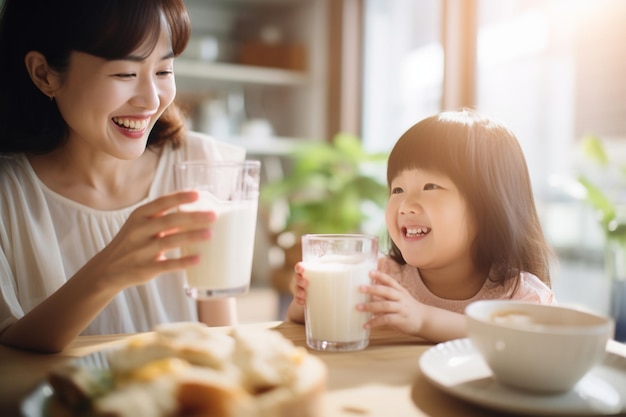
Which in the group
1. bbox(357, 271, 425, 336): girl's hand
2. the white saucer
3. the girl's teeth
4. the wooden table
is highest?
the girl's teeth

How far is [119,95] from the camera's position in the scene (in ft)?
3.86

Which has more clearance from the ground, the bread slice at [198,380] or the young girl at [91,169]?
the young girl at [91,169]

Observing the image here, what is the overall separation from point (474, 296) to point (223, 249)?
58cm

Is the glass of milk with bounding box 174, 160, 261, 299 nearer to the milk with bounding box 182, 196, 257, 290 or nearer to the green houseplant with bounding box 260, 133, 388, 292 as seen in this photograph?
the milk with bounding box 182, 196, 257, 290

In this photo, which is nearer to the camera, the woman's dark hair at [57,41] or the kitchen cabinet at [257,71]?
the woman's dark hair at [57,41]

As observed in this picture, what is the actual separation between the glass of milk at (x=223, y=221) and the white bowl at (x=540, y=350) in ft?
1.13

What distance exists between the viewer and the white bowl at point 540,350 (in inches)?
25.6

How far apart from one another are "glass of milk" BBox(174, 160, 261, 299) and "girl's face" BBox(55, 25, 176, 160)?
1.30 feet

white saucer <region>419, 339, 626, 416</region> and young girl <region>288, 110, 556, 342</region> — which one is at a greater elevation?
young girl <region>288, 110, 556, 342</region>

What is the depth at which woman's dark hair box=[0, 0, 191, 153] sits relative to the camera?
1.15 meters

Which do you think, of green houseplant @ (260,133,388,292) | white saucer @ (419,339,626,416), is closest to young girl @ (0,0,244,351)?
white saucer @ (419,339,626,416)

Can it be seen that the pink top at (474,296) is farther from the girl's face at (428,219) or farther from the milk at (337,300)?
the milk at (337,300)

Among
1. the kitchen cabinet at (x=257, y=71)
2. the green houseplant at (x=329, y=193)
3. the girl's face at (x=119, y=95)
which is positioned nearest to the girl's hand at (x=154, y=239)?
the girl's face at (x=119, y=95)

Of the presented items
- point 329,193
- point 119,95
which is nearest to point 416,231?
point 119,95
